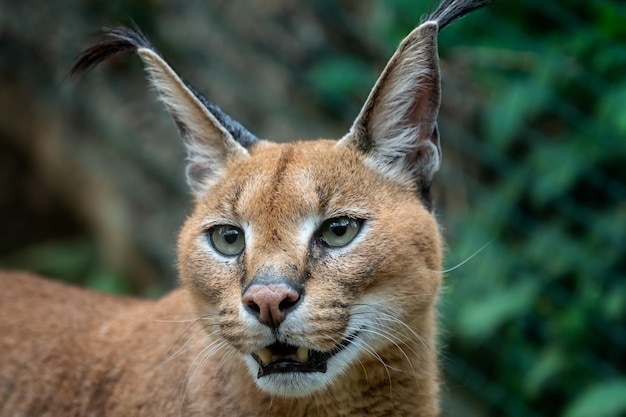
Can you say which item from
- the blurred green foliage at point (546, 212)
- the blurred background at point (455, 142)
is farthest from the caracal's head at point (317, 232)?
the blurred green foliage at point (546, 212)

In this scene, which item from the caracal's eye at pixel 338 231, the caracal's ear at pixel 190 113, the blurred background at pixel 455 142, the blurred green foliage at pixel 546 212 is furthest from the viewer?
the blurred background at pixel 455 142

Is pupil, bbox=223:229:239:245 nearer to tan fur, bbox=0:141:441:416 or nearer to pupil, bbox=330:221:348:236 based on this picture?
tan fur, bbox=0:141:441:416

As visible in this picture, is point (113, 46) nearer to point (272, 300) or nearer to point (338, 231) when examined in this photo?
point (338, 231)

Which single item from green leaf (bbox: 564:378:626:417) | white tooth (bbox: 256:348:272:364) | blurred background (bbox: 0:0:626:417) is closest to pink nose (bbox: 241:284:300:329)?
white tooth (bbox: 256:348:272:364)

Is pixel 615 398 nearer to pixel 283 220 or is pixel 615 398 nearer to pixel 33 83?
pixel 283 220

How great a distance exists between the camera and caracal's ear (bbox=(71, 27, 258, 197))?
157 inches

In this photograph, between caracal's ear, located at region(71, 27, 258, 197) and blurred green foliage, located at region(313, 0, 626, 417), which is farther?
blurred green foliage, located at region(313, 0, 626, 417)

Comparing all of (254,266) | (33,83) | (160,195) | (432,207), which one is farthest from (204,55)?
(254,266)

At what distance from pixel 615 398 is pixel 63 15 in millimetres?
Answer: 5716

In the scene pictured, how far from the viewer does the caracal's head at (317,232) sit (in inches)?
133

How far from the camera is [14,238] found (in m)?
10.3

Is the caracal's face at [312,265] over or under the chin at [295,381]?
over

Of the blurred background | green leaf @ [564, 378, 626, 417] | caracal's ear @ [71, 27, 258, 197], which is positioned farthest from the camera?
the blurred background

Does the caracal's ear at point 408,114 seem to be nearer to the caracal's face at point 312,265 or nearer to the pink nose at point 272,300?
the caracal's face at point 312,265
